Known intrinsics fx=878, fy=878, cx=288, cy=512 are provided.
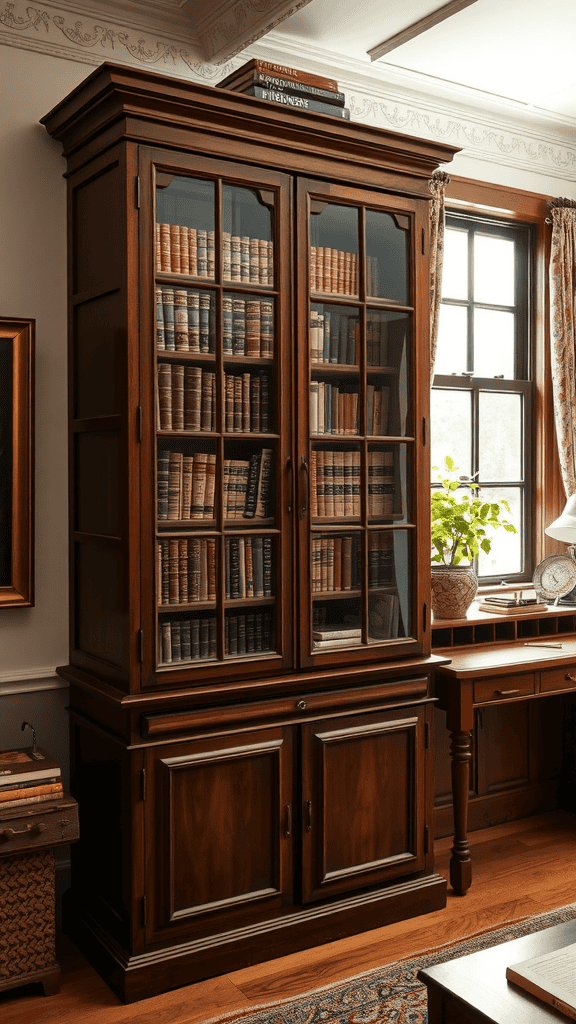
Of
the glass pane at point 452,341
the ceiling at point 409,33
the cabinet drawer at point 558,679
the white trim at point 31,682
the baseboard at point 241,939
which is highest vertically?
the ceiling at point 409,33

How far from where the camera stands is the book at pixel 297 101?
2.69 meters

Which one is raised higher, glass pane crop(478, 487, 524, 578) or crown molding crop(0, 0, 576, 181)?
crown molding crop(0, 0, 576, 181)

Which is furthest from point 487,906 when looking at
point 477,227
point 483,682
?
point 477,227

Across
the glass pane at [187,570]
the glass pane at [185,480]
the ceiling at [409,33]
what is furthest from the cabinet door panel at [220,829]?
the ceiling at [409,33]

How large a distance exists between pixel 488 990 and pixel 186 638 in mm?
1244

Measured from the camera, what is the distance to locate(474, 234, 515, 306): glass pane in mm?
4090

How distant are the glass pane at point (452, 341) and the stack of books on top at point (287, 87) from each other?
129cm

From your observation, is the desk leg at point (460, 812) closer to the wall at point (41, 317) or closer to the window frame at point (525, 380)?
the window frame at point (525, 380)

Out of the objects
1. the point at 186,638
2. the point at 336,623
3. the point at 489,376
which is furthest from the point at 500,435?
the point at 186,638

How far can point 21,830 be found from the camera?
244cm

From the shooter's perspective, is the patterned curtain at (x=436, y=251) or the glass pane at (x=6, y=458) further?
the patterned curtain at (x=436, y=251)

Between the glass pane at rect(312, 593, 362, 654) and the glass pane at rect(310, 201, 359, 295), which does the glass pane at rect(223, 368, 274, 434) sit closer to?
the glass pane at rect(310, 201, 359, 295)

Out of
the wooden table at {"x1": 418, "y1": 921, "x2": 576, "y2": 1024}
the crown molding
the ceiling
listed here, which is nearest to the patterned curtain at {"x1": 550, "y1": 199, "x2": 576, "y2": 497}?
the crown molding

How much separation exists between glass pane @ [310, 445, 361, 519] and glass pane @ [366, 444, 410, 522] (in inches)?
2.0
